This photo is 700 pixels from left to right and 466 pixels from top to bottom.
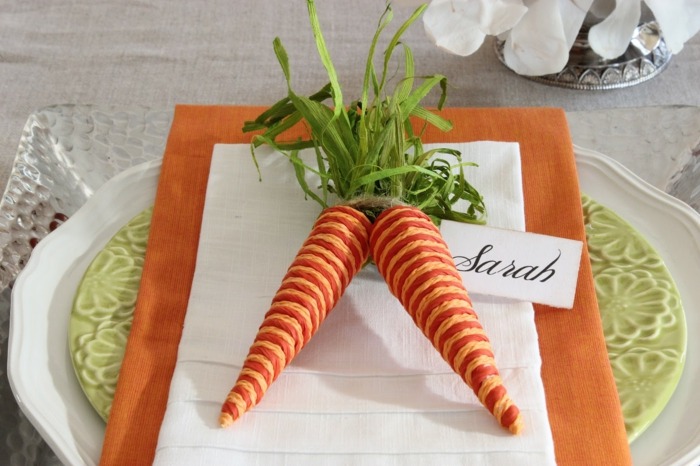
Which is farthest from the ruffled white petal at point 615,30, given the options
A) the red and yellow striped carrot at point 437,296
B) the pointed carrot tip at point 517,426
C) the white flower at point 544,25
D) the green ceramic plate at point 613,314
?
the pointed carrot tip at point 517,426

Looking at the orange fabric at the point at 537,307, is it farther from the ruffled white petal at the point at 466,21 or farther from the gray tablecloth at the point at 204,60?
the gray tablecloth at the point at 204,60

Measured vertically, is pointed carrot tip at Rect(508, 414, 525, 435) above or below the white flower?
below

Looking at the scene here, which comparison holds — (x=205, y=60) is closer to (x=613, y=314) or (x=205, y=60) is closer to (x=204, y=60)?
(x=204, y=60)

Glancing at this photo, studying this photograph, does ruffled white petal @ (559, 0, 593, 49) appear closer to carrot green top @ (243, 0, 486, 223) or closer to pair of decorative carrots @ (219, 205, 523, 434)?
carrot green top @ (243, 0, 486, 223)

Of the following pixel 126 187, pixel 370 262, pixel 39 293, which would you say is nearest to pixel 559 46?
pixel 370 262

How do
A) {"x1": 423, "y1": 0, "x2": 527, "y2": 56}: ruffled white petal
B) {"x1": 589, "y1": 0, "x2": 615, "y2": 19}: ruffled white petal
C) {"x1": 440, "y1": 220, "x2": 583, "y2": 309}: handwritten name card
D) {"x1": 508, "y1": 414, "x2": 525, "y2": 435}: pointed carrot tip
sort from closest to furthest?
{"x1": 508, "y1": 414, "x2": 525, "y2": 435}: pointed carrot tip → {"x1": 440, "y1": 220, "x2": 583, "y2": 309}: handwritten name card → {"x1": 423, "y1": 0, "x2": 527, "y2": 56}: ruffled white petal → {"x1": 589, "y1": 0, "x2": 615, "y2": 19}: ruffled white petal

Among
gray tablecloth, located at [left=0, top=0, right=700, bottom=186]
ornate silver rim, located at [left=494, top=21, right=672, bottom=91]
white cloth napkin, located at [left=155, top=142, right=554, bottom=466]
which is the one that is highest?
white cloth napkin, located at [left=155, top=142, right=554, bottom=466]

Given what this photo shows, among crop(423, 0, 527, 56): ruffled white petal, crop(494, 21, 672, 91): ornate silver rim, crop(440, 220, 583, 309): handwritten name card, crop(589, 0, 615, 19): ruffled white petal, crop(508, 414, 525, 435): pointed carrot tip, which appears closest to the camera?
crop(508, 414, 525, 435): pointed carrot tip

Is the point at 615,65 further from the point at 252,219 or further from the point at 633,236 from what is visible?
the point at 252,219

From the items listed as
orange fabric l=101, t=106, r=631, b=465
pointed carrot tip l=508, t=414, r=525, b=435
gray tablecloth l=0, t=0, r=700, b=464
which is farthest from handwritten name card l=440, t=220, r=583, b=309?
gray tablecloth l=0, t=0, r=700, b=464
